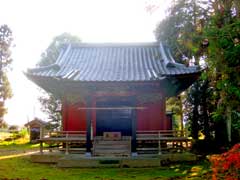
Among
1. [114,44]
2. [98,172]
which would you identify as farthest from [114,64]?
[98,172]

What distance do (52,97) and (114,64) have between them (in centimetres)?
1623

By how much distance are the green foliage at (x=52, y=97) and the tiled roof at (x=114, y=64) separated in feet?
38.6

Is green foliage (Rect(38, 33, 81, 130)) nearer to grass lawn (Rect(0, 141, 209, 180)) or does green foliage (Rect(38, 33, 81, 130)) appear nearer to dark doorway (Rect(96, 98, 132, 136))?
dark doorway (Rect(96, 98, 132, 136))

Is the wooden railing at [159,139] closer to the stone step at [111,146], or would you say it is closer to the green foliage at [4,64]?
the stone step at [111,146]

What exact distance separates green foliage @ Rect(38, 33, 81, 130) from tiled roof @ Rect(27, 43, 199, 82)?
11.8 metres

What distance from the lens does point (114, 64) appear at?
1880 cm

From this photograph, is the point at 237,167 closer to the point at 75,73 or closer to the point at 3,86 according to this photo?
the point at 75,73

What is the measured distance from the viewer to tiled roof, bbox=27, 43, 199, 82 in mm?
15797

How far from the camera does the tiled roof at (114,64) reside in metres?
15.8

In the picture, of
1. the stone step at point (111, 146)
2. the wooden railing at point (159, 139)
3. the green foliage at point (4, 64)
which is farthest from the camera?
the green foliage at point (4, 64)

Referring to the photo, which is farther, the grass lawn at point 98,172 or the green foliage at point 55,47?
the green foliage at point 55,47

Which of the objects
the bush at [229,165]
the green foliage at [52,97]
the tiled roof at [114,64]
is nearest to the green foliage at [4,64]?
the green foliage at [52,97]

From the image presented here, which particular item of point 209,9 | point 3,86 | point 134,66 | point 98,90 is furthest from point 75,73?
point 3,86

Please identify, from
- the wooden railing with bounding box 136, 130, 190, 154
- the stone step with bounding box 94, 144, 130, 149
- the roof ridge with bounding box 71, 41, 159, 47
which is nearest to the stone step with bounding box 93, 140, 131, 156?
the stone step with bounding box 94, 144, 130, 149
